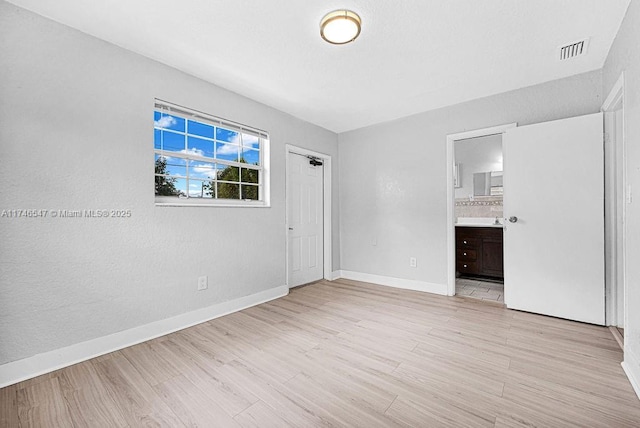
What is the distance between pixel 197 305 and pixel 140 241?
850 millimetres

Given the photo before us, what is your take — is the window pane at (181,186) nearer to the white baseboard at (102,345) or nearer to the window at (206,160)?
the window at (206,160)

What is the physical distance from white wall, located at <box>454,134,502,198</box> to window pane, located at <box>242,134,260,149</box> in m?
3.66

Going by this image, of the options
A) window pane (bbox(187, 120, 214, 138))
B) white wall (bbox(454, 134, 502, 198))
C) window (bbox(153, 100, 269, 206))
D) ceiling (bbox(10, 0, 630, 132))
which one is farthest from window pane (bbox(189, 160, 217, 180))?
white wall (bbox(454, 134, 502, 198))

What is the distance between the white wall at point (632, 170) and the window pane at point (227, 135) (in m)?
3.34

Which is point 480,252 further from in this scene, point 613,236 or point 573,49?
point 573,49

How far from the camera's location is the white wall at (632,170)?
1701mm

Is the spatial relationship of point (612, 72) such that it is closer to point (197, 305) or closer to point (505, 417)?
point (505, 417)

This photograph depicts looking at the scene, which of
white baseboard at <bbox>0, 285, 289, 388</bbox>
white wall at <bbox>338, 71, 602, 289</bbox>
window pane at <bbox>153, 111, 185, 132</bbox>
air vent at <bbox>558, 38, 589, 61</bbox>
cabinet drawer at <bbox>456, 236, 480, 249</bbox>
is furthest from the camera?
cabinet drawer at <bbox>456, 236, 480, 249</bbox>

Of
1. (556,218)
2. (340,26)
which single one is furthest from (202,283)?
(556,218)

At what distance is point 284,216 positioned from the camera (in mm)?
3689

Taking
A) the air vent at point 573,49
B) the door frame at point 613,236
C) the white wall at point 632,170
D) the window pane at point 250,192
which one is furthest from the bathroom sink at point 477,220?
the window pane at point 250,192

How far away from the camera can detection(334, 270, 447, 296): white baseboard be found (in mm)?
3688

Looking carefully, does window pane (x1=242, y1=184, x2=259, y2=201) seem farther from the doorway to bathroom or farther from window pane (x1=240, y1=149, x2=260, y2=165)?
the doorway to bathroom

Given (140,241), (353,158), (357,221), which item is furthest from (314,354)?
(353,158)
